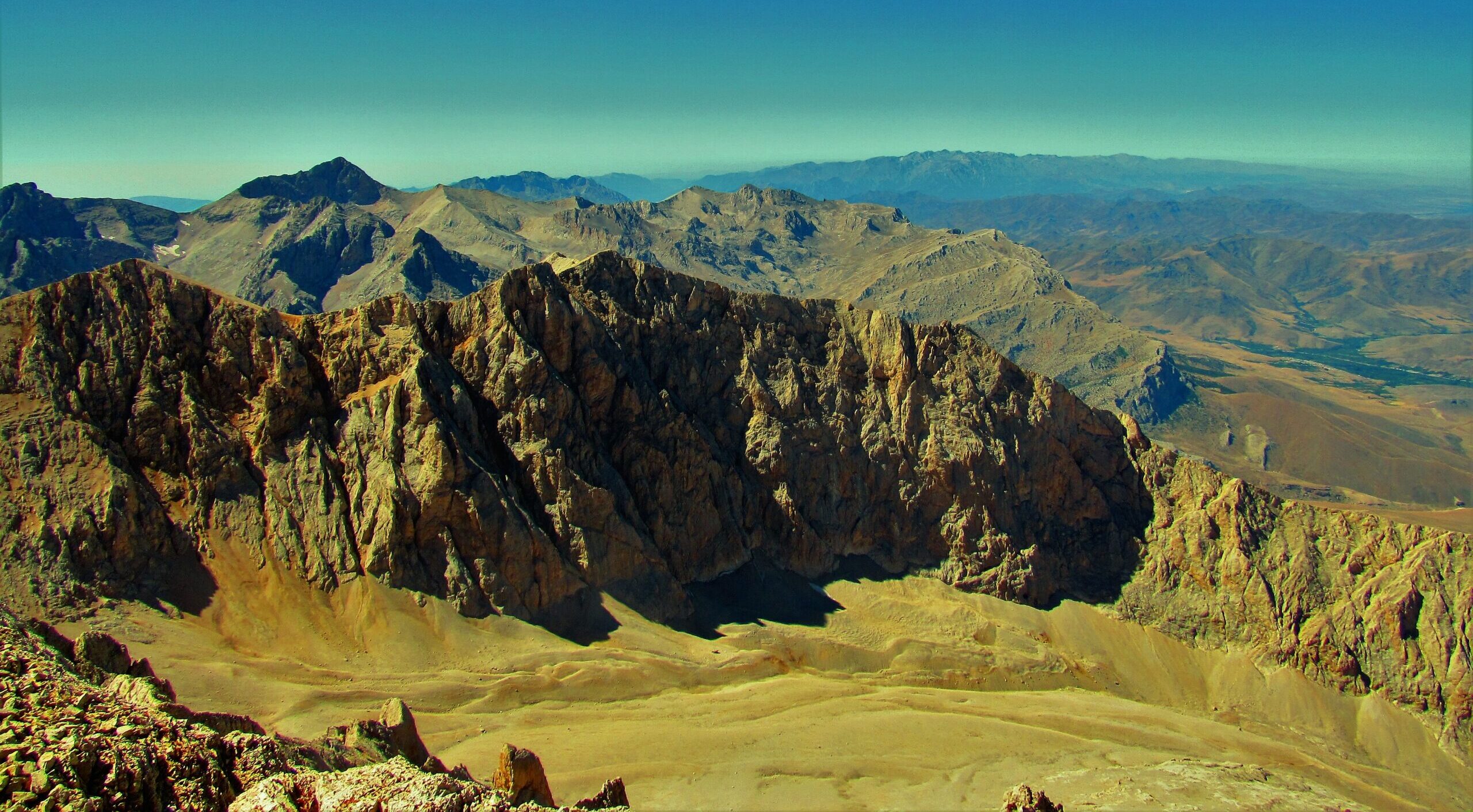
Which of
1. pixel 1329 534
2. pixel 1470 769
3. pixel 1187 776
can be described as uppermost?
pixel 1329 534

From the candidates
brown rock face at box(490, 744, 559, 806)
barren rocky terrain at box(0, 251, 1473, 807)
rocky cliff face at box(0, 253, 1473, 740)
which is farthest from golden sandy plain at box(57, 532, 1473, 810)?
brown rock face at box(490, 744, 559, 806)

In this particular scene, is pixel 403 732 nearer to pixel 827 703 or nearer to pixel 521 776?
pixel 521 776

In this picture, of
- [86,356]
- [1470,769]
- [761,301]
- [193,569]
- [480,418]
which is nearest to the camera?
[193,569]

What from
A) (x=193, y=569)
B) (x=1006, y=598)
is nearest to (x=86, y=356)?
(x=193, y=569)

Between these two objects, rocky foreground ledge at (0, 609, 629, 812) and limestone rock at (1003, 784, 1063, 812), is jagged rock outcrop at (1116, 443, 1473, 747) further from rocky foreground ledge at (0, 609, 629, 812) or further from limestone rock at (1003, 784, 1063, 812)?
rocky foreground ledge at (0, 609, 629, 812)

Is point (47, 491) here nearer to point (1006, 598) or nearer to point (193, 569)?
point (193, 569)

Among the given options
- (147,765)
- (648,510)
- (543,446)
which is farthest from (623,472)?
(147,765)

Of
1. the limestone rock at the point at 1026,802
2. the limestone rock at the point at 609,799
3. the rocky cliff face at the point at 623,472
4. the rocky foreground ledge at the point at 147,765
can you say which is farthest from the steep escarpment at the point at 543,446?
the limestone rock at the point at 1026,802

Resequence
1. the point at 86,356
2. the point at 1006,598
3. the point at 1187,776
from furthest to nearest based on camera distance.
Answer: the point at 1006,598, the point at 86,356, the point at 1187,776
